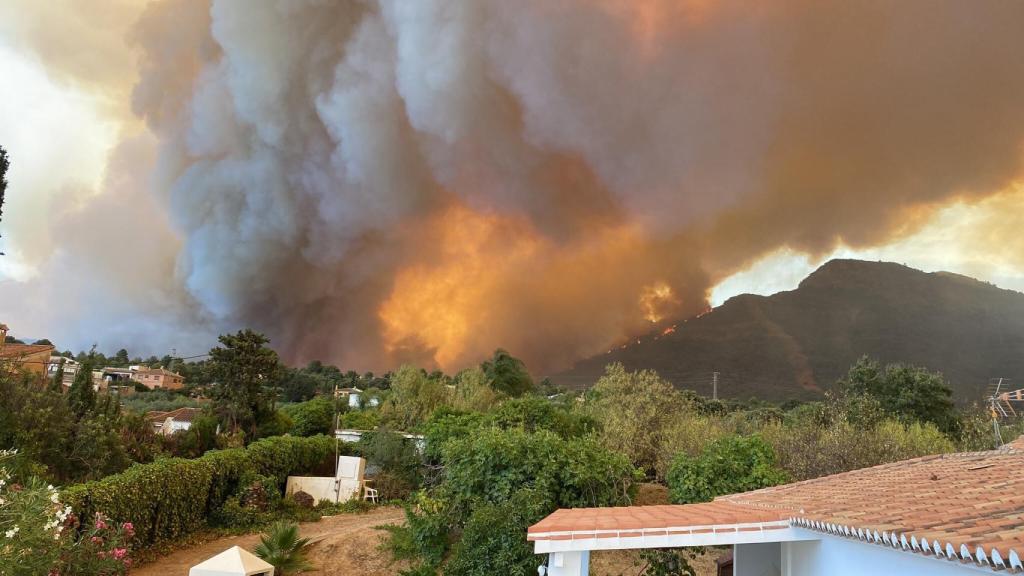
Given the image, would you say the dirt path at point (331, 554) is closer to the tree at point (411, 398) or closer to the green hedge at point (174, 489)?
the green hedge at point (174, 489)

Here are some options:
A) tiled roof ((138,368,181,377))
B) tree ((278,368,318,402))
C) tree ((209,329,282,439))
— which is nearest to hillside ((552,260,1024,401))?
tree ((278,368,318,402))

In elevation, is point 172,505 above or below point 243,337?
below

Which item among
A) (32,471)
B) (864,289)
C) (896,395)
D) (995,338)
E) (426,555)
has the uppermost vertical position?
(864,289)

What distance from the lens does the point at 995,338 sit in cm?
6631

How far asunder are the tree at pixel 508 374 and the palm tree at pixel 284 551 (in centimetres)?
2770

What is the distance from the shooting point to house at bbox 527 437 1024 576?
3.73 metres

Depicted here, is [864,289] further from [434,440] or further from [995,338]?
[434,440]

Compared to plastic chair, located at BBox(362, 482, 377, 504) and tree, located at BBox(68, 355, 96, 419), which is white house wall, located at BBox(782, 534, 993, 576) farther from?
tree, located at BBox(68, 355, 96, 419)

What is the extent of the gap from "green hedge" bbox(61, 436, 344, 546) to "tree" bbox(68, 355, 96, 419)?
3.76m

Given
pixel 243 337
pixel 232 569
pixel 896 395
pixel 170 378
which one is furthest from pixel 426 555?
pixel 170 378

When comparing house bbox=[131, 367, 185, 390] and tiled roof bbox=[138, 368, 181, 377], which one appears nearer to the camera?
house bbox=[131, 367, 185, 390]

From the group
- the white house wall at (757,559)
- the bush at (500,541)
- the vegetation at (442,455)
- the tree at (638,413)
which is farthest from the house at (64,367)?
the white house wall at (757,559)

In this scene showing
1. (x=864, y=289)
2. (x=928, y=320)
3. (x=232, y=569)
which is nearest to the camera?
(x=232, y=569)

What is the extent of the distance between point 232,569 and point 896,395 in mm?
31449
